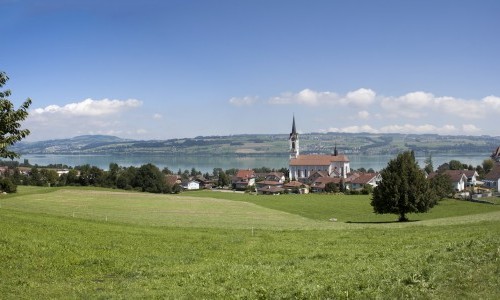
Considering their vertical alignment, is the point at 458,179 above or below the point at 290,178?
above

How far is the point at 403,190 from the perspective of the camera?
4838 centimetres

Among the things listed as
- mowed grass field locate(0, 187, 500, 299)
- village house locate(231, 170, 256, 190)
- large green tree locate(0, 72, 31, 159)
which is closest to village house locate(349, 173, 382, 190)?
village house locate(231, 170, 256, 190)

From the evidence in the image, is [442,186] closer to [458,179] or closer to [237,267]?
[458,179]

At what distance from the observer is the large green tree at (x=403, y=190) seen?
158 ft

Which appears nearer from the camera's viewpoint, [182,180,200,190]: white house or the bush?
the bush

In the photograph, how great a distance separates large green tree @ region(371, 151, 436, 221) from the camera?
48.2m

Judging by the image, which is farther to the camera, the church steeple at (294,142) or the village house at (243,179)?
the church steeple at (294,142)

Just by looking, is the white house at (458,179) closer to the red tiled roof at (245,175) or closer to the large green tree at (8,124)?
the red tiled roof at (245,175)

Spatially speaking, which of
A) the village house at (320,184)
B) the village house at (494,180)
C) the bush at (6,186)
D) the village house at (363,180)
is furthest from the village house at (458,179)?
the bush at (6,186)

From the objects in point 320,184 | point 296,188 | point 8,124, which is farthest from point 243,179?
point 8,124

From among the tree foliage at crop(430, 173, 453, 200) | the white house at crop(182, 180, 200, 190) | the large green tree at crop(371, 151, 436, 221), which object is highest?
the large green tree at crop(371, 151, 436, 221)

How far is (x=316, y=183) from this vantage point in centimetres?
14762

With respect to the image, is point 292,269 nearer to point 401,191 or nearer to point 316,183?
point 401,191

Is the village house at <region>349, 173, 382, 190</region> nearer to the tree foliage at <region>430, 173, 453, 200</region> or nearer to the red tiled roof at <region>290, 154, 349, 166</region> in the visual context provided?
the red tiled roof at <region>290, 154, 349, 166</region>
